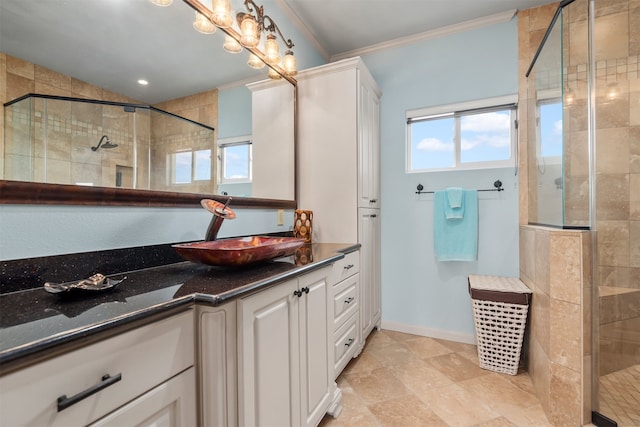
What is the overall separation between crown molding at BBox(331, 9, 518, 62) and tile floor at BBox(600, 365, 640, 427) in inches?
104

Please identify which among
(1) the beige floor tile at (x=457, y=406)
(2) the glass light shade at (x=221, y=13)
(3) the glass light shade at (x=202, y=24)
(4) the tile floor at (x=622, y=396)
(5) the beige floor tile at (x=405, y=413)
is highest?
(2) the glass light shade at (x=221, y=13)

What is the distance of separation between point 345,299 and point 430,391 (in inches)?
30.5

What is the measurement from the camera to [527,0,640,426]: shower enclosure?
1588mm

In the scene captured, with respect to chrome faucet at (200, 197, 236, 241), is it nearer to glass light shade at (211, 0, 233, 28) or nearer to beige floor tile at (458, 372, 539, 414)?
glass light shade at (211, 0, 233, 28)

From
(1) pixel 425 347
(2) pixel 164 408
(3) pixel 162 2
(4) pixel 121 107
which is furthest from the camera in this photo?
(1) pixel 425 347

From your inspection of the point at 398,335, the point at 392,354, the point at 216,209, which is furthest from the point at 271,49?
the point at 398,335

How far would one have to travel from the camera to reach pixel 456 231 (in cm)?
242

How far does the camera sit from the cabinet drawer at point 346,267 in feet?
5.65

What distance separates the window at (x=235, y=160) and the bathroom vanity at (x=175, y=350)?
2.02ft

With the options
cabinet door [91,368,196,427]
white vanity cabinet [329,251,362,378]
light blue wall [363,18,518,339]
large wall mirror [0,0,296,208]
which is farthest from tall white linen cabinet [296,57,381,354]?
cabinet door [91,368,196,427]

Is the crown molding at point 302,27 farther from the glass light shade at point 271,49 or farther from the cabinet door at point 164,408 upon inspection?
the cabinet door at point 164,408

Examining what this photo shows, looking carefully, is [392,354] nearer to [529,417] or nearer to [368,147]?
[529,417]

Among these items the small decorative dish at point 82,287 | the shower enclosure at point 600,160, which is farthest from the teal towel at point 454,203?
the small decorative dish at point 82,287

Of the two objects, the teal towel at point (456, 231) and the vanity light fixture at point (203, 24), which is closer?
the vanity light fixture at point (203, 24)
